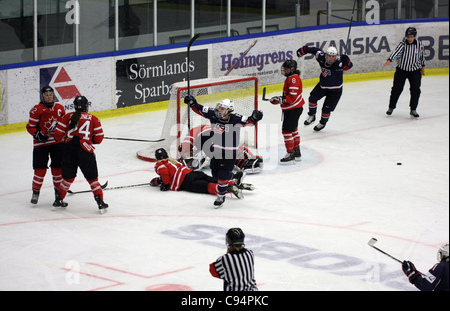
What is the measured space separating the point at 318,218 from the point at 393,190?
4.31 ft

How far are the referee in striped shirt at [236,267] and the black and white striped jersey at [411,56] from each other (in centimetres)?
768

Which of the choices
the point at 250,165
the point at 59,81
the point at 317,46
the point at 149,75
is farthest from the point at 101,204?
the point at 317,46

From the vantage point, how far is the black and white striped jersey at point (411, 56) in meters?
11.7

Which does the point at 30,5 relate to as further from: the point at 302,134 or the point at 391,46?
the point at 391,46

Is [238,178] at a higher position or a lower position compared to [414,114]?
lower

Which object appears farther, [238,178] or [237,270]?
[238,178]

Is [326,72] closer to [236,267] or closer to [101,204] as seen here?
[101,204]

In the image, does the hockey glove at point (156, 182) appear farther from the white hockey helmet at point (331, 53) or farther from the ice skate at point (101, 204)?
the white hockey helmet at point (331, 53)

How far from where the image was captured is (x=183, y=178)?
323 inches

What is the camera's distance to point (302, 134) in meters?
11.0

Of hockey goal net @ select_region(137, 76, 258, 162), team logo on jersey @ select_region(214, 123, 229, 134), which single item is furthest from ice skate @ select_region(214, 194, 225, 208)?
hockey goal net @ select_region(137, 76, 258, 162)

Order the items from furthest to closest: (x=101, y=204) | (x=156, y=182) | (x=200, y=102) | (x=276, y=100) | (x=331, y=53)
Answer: (x=331, y=53) → (x=200, y=102) → (x=276, y=100) → (x=156, y=182) → (x=101, y=204)

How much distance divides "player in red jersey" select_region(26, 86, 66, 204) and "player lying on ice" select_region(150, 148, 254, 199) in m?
1.01

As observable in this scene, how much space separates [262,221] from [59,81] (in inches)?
189
